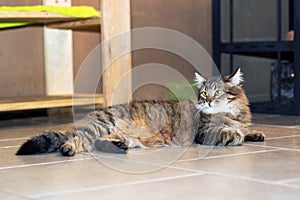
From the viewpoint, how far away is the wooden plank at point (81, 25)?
3049mm

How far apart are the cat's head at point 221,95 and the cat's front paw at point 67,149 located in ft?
1.71

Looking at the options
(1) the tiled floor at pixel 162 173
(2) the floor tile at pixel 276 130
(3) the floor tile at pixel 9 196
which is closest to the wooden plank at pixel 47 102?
(1) the tiled floor at pixel 162 173

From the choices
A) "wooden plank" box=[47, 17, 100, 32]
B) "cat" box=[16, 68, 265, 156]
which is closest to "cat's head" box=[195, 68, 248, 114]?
"cat" box=[16, 68, 265, 156]

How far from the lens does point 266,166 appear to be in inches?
67.3

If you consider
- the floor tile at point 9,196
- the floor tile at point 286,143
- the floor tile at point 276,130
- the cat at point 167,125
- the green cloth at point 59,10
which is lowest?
the floor tile at point 9,196

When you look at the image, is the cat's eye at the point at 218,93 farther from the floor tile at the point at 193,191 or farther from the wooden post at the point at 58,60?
the wooden post at the point at 58,60

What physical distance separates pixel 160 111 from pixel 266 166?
576 mm

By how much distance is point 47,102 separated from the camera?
2916mm

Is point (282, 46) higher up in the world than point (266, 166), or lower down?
higher up

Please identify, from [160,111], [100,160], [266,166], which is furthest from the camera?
[160,111]

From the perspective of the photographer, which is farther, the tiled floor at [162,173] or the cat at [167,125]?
the cat at [167,125]

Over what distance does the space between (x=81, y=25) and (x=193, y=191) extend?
1.87 m

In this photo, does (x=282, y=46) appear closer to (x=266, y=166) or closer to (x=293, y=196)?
(x=266, y=166)

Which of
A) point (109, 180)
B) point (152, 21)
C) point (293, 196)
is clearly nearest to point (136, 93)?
point (152, 21)
